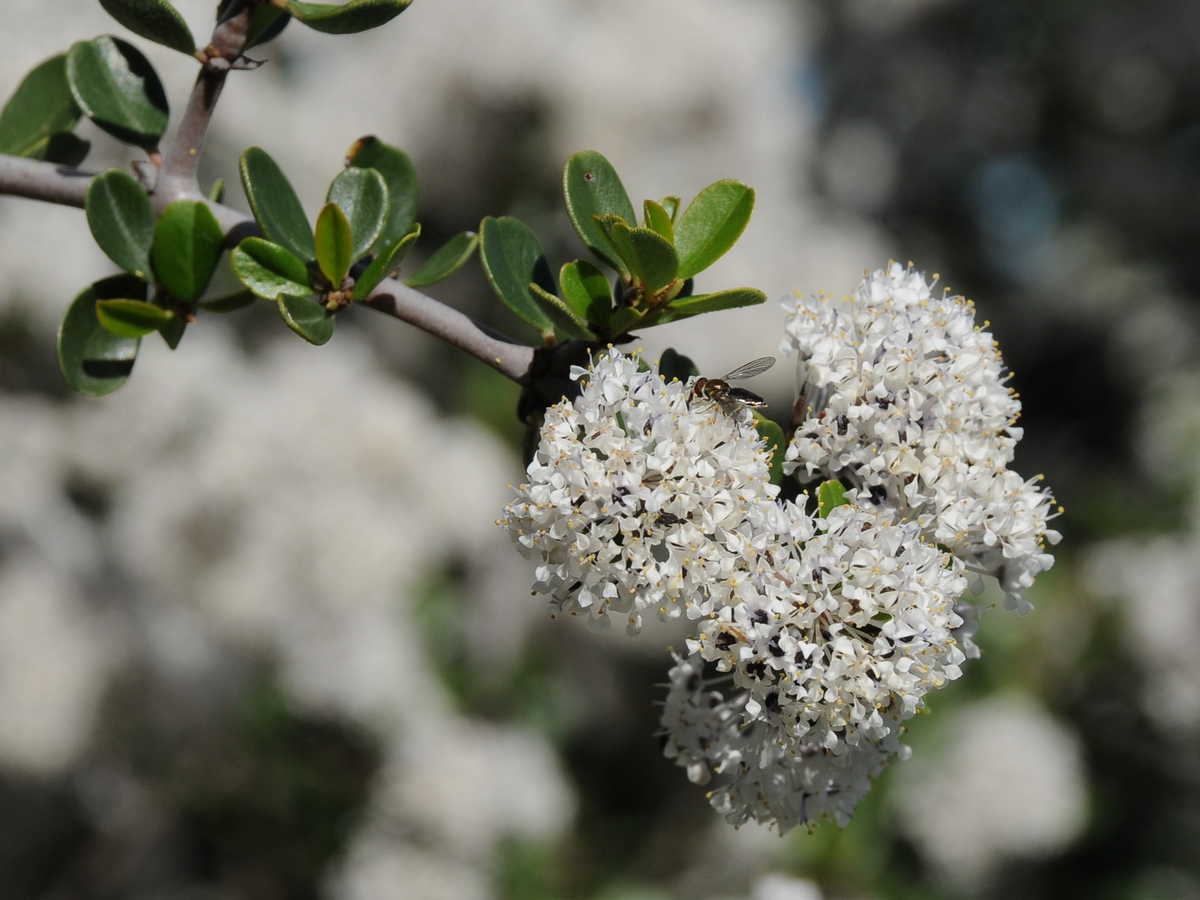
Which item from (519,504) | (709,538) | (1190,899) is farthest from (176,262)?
(1190,899)

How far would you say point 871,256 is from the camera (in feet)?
15.3

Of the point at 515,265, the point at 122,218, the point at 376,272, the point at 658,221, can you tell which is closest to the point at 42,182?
the point at 122,218

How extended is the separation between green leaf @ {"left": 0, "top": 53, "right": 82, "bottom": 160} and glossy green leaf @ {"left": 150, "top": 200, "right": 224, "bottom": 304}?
312 mm

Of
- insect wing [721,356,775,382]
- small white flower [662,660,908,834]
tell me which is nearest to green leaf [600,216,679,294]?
insect wing [721,356,775,382]

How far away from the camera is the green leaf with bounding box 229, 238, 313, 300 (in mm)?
816

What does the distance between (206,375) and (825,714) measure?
255 cm

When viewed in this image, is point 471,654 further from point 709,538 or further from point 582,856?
point 709,538

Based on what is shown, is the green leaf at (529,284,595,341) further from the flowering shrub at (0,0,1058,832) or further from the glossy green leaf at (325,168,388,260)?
the glossy green leaf at (325,168,388,260)

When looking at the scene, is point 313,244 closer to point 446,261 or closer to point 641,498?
point 446,261

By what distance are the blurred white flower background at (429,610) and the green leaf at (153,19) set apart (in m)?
1.33

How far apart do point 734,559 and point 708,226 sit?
29 cm

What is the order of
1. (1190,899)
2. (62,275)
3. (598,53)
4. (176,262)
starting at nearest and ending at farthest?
(176,262)
(62,275)
(1190,899)
(598,53)

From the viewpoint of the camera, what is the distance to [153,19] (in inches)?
34.2

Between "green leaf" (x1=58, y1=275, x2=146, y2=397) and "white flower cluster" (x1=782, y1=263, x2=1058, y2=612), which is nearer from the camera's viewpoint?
"white flower cluster" (x1=782, y1=263, x2=1058, y2=612)
